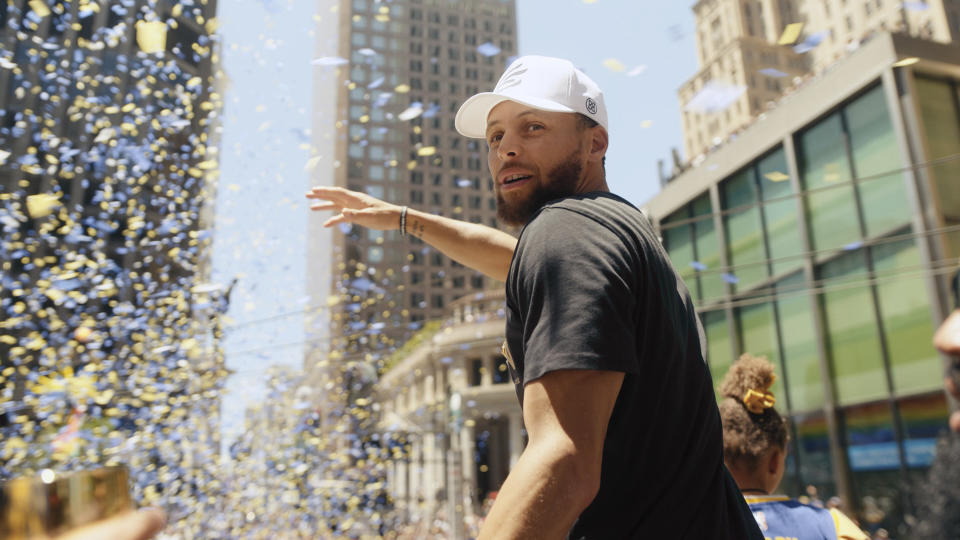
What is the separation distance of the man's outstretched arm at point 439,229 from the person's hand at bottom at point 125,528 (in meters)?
1.50

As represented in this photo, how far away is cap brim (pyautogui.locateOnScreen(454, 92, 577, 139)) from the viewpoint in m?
1.46

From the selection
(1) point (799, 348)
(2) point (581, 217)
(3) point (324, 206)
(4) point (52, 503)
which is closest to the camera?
(4) point (52, 503)

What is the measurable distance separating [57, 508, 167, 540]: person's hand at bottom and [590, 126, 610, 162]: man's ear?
1.17 m

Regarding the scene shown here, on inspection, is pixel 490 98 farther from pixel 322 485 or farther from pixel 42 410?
pixel 322 485

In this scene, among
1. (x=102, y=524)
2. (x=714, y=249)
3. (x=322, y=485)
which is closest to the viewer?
(x=102, y=524)

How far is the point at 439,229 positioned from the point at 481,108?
0.73 m

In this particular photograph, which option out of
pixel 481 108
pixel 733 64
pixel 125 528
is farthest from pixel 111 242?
pixel 733 64

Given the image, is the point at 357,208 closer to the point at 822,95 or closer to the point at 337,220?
the point at 337,220

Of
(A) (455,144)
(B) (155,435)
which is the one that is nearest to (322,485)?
(B) (155,435)

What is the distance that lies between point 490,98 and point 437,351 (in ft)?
148

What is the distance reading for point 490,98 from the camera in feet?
5.33

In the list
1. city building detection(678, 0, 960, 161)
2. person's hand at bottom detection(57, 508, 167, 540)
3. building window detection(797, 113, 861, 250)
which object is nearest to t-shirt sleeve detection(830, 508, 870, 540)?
person's hand at bottom detection(57, 508, 167, 540)

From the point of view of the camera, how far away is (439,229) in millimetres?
2395

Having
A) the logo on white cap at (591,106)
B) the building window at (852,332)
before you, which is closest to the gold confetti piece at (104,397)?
the building window at (852,332)
